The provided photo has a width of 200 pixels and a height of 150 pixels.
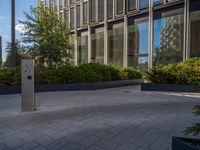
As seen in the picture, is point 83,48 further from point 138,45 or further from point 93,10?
point 138,45

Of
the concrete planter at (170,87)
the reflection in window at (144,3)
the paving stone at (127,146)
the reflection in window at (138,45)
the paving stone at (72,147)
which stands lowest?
the paving stone at (72,147)

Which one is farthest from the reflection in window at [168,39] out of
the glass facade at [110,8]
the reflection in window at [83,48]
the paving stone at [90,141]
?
the paving stone at [90,141]

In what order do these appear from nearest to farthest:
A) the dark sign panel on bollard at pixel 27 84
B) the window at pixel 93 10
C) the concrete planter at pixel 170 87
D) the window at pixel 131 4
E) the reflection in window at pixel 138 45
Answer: the dark sign panel on bollard at pixel 27 84 < the concrete planter at pixel 170 87 < the reflection in window at pixel 138 45 < the window at pixel 131 4 < the window at pixel 93 10

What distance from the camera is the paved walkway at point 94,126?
4.84 meters

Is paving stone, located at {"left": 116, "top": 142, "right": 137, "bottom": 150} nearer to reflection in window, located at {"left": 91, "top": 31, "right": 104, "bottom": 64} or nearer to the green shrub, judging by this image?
the green shrub

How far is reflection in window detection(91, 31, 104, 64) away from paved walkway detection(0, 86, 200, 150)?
19.4 metres

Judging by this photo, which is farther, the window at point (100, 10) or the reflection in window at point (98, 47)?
the reflection in window at point (98, 47)

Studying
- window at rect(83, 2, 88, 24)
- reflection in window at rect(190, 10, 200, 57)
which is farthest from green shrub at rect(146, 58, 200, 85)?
window at rect(83, 2, 88, 24)

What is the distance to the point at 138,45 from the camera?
23453mm

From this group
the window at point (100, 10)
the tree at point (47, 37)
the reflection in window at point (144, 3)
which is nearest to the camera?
the tree at point (47, 37)

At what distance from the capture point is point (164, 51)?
68.1 ft

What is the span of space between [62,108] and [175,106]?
4036 mm

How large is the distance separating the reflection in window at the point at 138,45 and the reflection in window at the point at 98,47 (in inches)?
175

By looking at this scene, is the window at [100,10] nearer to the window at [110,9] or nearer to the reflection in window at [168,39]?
the window at [110,9]
